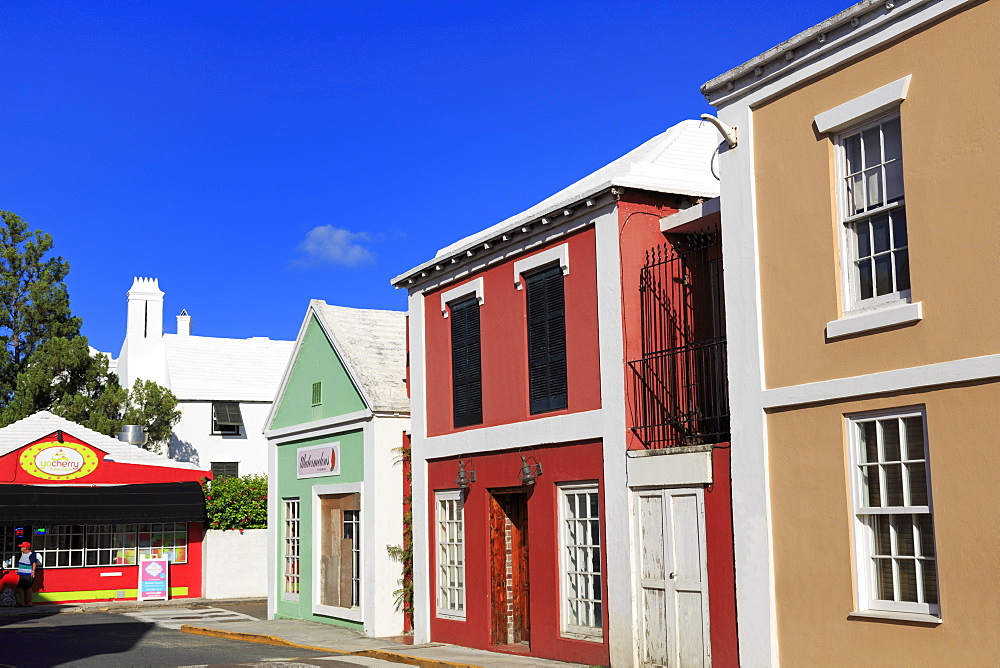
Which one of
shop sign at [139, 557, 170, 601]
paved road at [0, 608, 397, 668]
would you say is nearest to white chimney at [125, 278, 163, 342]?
shop sign at [139, 557, 170, 601]

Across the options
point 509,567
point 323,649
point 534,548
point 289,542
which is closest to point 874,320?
point 534,548

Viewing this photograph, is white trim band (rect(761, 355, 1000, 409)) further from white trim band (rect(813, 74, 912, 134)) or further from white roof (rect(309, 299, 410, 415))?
white roof (rect(309, 299, 410, 415))

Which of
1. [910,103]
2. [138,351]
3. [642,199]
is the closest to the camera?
[910,103]

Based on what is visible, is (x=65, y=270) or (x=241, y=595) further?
(x=65, y=270)

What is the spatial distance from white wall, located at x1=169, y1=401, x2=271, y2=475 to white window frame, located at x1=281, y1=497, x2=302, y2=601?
1555 cm

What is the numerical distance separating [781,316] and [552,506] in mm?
4895

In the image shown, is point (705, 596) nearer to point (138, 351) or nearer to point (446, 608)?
point (446, 608)

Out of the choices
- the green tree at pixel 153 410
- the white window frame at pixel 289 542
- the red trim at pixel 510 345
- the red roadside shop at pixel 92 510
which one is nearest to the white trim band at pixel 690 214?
the red trim at pixel 510 345

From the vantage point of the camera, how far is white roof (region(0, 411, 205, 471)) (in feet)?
93.2

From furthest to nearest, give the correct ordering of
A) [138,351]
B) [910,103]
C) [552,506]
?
[138,351] < [552,506] < [910,103]

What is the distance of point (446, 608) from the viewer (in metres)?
16.5

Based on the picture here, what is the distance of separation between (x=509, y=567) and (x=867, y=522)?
23.0ft

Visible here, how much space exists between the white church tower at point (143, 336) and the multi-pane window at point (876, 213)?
3463cm

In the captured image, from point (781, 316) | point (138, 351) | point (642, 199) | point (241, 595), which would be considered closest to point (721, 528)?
point (781, 316)
